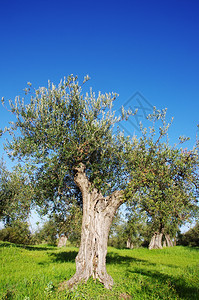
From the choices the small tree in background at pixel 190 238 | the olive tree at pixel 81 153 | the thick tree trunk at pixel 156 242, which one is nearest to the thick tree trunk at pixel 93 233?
the olive tree at pixel 81 153

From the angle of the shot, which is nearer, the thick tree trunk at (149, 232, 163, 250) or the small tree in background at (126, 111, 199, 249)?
the small tree in background at (126, 111, 199, 249)

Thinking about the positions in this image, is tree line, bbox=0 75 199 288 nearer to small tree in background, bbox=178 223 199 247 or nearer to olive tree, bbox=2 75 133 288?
olive tree, bbox=2 75 133 288

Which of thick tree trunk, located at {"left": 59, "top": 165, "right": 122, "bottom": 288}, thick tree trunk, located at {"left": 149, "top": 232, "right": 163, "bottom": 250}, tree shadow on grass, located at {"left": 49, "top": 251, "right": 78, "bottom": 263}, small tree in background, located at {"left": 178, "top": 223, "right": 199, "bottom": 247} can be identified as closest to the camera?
thick tree trunk, located at {"left": 59, "top": 165, "right": 122, "bottom": 288}

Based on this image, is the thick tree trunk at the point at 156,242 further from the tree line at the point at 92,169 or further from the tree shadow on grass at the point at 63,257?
the tree line at the point at 92,169

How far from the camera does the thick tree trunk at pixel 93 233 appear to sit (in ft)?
32.6

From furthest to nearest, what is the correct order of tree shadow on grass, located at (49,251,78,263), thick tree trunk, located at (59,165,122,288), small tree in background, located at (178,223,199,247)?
small tree in background, located at (178,223,199,247) → tree shadow on grass, located at (49,251,78,263) → thick tree trunk, located at (59,165,122,288)

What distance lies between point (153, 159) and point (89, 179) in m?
4.42

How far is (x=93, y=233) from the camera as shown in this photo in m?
10.8

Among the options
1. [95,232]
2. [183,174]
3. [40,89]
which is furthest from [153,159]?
[40,89]

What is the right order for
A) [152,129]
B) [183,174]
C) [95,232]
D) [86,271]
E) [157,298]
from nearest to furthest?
1. [157,298]
2. [86,271]
3. [95,232]
4. [183,174]
5. [152,129]

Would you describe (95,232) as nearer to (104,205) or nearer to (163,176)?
(104,205)

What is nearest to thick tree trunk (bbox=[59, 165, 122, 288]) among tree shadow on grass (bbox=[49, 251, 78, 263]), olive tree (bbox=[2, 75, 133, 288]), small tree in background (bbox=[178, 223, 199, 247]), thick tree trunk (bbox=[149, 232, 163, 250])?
olive tree (bbox=[2, 75, 133, 288])

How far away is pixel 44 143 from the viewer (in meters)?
11.7

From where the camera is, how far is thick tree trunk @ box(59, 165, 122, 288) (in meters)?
9.93
